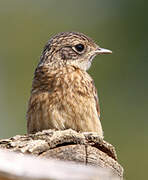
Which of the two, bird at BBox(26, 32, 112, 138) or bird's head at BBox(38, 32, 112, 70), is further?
bird's head at BBox(38, 32, 112, 70)

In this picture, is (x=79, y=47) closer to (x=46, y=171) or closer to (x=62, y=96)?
(x=62, y=96)

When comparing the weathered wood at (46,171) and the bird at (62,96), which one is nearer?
the weathered wood at (46,171)

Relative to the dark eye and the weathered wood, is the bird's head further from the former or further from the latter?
the weathered wood

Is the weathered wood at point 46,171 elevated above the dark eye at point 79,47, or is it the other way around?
the dark eye at point 79,47

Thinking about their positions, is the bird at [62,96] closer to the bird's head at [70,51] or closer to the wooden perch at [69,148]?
the bird's head at [70,51]

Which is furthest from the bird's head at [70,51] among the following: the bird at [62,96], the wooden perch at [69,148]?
the wooden perch at [69,148]

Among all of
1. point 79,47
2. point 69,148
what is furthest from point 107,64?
point 69,148

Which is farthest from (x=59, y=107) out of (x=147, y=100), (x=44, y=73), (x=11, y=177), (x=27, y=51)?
(x=27, y=51)

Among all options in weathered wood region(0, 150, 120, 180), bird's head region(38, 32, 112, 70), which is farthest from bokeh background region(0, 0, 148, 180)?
weathered wood region(0, 150, 120, 180)
